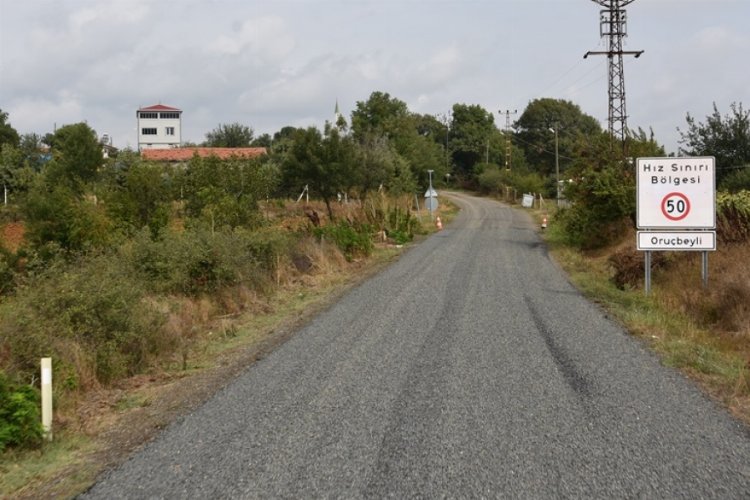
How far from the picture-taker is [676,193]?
15.6 meters

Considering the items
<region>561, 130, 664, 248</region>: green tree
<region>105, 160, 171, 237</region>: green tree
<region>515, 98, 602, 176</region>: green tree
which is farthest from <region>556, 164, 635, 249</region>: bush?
<region>515, 98, 602, 176</region>: green tree

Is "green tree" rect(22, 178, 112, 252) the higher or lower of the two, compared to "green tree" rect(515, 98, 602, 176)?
lower

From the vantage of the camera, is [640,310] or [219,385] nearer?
[219,385]

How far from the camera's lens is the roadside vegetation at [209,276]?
7.56m

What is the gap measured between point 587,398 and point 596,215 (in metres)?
21.1

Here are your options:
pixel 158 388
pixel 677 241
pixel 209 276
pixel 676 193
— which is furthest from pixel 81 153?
pixel 158 388

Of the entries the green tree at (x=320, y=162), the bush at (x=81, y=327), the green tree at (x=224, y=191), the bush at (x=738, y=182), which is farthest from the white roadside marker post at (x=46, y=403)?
the bush at (x=738, y=182)

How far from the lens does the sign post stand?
15328 mm

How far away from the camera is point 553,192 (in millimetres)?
81438

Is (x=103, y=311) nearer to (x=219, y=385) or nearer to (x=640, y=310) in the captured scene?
(x=219, y=385)

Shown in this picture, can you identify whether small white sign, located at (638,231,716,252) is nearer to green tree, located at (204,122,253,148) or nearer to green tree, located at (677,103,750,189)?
green tree, located at (677,103,750,189)

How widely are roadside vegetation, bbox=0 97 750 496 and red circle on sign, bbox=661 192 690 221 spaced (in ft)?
4.44

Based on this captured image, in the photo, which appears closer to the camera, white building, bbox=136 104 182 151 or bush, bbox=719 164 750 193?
bush, bbox=719 164 750 193

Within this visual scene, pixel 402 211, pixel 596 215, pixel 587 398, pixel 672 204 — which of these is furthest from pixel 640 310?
pixel 402 211
